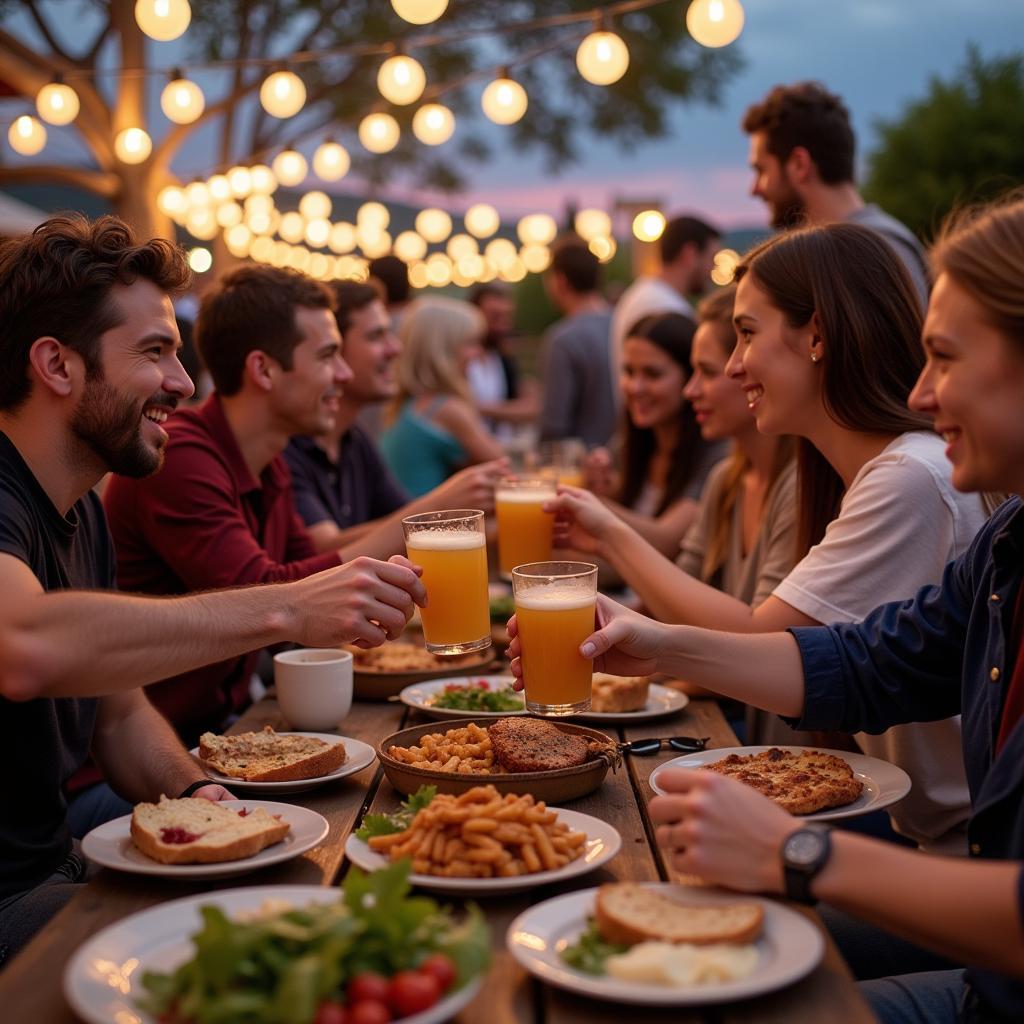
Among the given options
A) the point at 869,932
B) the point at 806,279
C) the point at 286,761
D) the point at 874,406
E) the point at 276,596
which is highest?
the point at 806,279

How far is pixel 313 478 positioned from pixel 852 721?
116 inches

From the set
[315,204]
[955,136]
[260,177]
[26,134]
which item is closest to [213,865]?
[26,134]

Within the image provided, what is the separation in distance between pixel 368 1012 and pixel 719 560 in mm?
2836

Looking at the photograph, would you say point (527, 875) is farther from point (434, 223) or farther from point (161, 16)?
point (434, 223)

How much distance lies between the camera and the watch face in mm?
1564

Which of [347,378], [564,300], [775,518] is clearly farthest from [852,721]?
[564,300]

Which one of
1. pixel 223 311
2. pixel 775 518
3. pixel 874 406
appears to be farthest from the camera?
pixel 223 311

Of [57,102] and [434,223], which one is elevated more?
[57,102]

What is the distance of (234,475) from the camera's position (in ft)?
11.7

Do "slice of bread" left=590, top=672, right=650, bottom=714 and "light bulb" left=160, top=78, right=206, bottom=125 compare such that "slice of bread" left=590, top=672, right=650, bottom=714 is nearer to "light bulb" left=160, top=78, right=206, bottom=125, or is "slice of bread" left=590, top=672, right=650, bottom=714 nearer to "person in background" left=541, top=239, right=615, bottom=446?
"person in background" left=541, top=239, right=615, bottom=446

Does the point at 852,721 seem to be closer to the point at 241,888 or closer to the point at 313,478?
the point at 241,888

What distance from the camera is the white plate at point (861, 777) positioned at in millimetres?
2004

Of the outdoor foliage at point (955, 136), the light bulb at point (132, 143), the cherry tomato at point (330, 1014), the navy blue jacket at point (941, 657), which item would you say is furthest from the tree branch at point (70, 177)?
the outdoor foliage at point (955, 136)

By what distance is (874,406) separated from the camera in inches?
110
